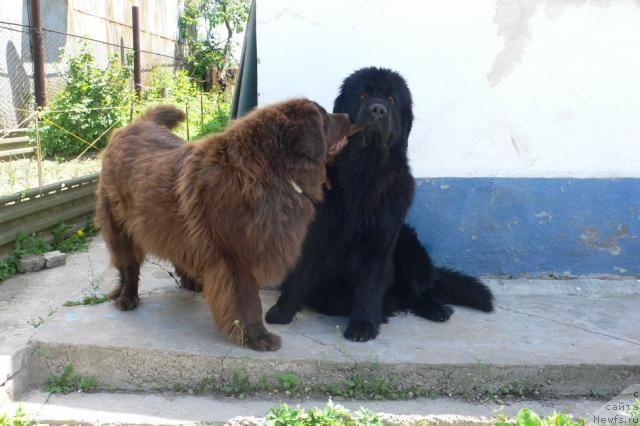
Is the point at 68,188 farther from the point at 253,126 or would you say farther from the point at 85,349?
the point at 253,126

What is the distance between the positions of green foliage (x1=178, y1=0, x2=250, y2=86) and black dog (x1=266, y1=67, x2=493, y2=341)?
1521cm

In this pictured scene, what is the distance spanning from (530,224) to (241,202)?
8.51ft

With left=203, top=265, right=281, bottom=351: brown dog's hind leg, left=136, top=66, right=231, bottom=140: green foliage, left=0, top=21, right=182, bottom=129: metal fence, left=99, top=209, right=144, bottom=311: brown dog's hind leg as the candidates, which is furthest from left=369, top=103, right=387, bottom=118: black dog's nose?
left=136, top=66, right=231, bottom=140: green foliage

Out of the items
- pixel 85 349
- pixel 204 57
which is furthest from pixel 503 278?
pixel 204 57

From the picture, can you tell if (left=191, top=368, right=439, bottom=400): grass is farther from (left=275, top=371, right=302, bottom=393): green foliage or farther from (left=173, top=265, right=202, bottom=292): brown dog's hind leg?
(left=173, top=265, right=202, bottom=292): brown dog's hind leg

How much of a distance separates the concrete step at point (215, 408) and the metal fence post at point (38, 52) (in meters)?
6.76

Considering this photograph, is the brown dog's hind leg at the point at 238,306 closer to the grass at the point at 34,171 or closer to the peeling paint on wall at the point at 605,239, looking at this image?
the peeling paint on wall at the point at 605,239

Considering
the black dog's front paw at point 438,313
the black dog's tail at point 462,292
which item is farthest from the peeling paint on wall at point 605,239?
the black dog's front paw at point 438,313

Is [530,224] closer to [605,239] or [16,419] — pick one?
[605,239]

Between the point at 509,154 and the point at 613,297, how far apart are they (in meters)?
1.35

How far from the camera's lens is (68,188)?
583 cm

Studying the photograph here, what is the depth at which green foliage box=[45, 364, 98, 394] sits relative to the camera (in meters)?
3.10

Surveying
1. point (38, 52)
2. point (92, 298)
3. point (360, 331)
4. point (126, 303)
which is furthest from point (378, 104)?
point (38, 52)

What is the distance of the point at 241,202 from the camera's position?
303cm
